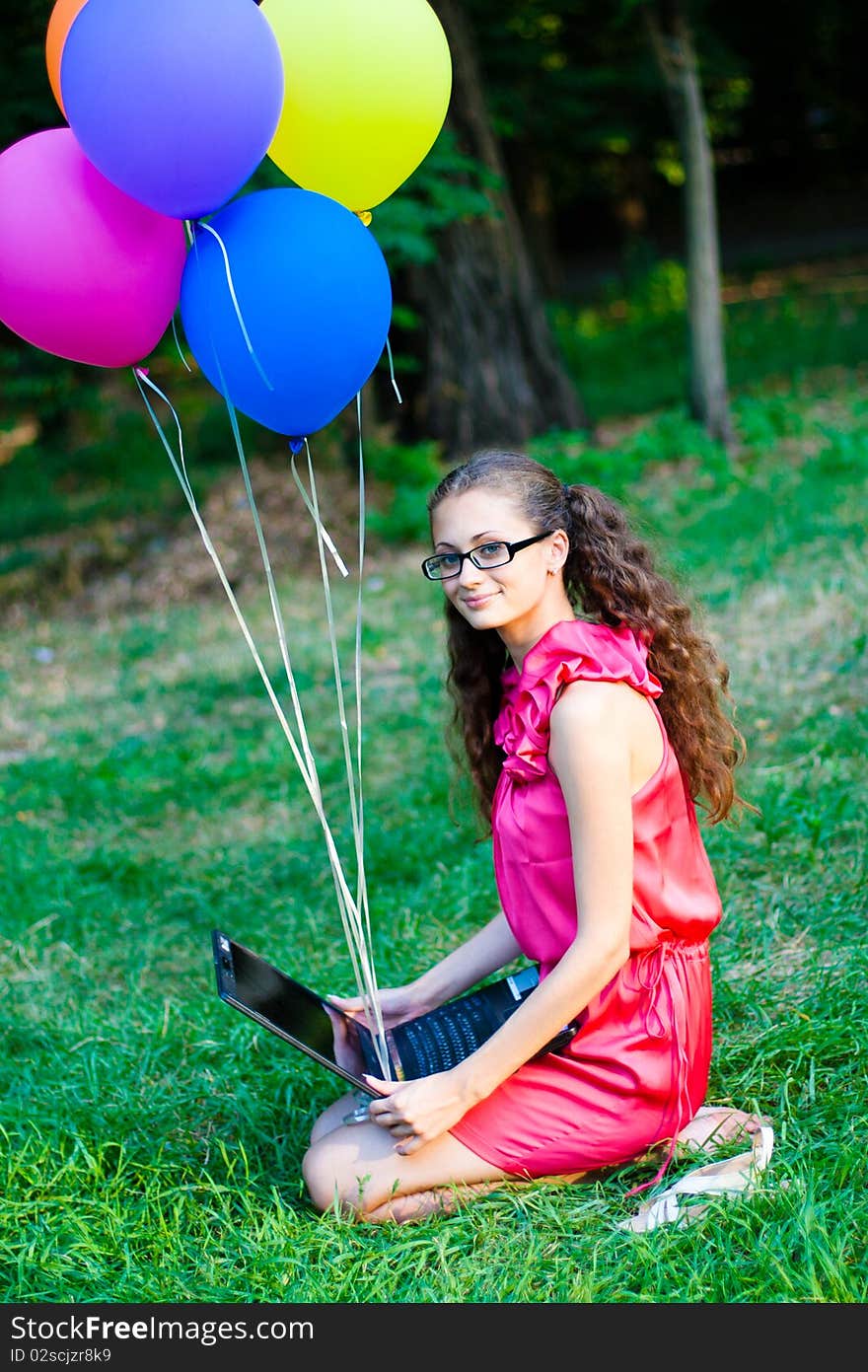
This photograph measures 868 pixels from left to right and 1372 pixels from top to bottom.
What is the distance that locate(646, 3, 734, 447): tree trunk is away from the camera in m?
7.01

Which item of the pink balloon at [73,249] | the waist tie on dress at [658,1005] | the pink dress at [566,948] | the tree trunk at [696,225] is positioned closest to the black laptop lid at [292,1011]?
the pink dress at [566,948]

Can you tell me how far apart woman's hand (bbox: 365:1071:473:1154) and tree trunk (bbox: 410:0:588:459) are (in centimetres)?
568

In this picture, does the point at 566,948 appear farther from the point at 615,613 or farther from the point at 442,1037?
the point at 615,613

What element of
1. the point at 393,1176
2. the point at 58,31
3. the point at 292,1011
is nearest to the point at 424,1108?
the point at 393,1176

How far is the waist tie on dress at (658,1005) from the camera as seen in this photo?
2.18 meters

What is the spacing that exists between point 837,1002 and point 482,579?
1201 millimetres

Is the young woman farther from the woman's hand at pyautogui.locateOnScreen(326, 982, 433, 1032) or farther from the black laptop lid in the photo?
the woman's hand at pyautogui.locateOnScreen(326, 982, 433, 1032)

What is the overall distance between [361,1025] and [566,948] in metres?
0.51

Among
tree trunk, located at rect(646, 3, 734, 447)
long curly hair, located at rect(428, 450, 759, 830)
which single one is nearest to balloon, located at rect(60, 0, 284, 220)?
long curly hair, located at rect(428, 450, 759, 830)

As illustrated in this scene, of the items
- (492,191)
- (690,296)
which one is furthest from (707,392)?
(492,191)

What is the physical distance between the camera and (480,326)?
7426 mm

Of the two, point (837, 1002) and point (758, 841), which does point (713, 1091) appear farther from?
point (758, 841)

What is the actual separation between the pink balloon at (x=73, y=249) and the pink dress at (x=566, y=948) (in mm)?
899
